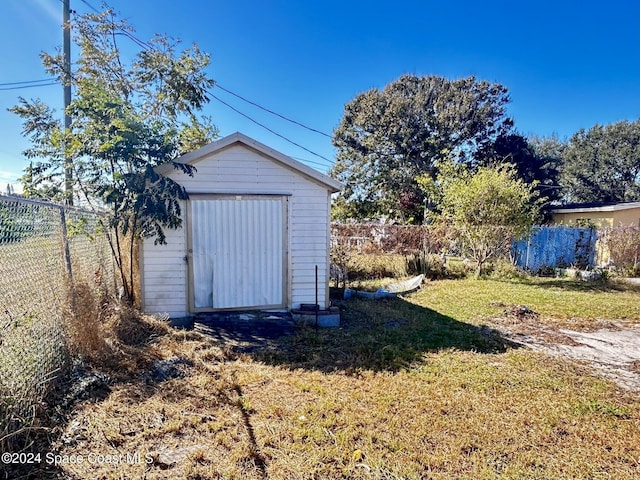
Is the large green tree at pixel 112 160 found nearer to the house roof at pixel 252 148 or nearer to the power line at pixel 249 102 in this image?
the house roof at pixel 252 148

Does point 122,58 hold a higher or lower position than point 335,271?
higher

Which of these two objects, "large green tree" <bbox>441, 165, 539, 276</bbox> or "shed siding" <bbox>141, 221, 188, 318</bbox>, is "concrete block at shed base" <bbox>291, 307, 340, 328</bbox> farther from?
"large green tree" <bbox>441, 165, 539, 276</bbox>

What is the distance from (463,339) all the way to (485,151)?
18.5 m

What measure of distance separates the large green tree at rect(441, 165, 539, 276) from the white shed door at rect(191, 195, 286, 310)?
660 cm

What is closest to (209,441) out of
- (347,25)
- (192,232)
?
(192,232)

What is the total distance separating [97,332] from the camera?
3344 millimetres

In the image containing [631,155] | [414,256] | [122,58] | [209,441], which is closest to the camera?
[209,441]

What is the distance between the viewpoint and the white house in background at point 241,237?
4969 mm

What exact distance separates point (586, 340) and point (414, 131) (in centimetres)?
1696

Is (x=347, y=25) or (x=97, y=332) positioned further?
(x=347, y=25)

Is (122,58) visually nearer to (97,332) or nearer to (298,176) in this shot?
(298,176)

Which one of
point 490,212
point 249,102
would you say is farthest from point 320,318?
point 249,102

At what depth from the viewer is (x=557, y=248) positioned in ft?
35.8

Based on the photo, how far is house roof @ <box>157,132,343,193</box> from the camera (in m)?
4.77
